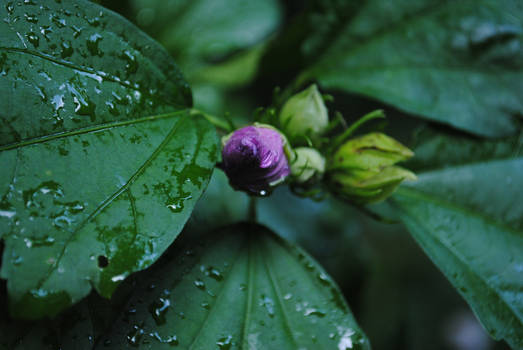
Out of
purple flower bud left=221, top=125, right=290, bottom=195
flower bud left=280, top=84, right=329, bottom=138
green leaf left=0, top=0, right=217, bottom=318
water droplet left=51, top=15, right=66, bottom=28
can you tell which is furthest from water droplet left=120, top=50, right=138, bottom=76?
flower bud left=280, top=84, right=329, bottom=138

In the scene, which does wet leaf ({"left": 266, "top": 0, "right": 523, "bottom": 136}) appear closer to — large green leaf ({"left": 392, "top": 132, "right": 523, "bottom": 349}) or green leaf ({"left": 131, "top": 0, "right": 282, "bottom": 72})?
large green leaf ({"left": 392, "top": 132, "right": 523, "bottom": 349})

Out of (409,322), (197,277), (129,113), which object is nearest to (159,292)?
(197,277)

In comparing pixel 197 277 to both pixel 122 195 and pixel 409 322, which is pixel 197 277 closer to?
pixel 122 195

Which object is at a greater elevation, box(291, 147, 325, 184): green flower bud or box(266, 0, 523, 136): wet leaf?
box(266, 0, 523, 136): wet leaf

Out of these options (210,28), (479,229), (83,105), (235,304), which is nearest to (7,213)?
(83,105)

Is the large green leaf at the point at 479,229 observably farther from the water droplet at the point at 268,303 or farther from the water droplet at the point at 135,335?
the water droplet at the point at 135,335

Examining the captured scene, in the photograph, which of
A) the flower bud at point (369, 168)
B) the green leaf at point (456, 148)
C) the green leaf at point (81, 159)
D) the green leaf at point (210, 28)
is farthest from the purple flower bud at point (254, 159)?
the green leaf at point (210, 28)
